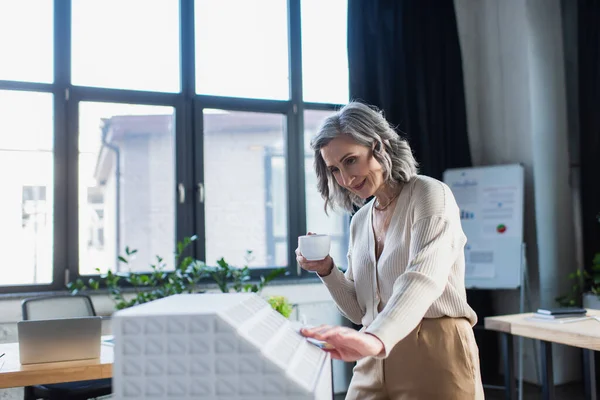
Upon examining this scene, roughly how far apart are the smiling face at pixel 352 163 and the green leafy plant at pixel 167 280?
2.20 meters

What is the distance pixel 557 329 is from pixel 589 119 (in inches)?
94.8

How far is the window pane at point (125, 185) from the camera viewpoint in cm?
379

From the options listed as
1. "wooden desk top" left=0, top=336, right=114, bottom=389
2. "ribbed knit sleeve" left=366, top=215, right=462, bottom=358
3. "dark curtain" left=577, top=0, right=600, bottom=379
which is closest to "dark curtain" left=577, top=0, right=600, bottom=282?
"dark curtain" left=577, top=0, right=600, bottom=379

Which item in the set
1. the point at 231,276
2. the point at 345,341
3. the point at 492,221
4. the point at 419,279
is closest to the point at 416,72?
the point at 492,221

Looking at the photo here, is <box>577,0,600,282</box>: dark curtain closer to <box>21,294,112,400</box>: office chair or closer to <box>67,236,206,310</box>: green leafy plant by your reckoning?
<box>67,236,206,310</box>: green leafy plant

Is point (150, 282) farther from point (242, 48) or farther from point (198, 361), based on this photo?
point (198, 361)

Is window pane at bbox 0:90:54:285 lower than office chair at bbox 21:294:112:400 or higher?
higher

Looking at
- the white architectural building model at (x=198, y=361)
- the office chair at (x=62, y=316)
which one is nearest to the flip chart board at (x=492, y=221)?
the office chair at (x=62, y=316)

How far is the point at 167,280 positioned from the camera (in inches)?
149

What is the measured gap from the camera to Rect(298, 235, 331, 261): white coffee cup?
138 centimetres

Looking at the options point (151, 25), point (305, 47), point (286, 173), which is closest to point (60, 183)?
point (151, 25)

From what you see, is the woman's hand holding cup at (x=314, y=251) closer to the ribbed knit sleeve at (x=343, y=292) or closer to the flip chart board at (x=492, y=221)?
the ribbed knit sleeve at (x=343, y=292)

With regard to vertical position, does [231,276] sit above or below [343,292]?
below

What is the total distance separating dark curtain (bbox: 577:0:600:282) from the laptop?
11.4 feet
